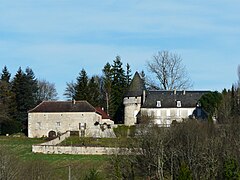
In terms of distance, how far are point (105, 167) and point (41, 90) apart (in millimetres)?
44762

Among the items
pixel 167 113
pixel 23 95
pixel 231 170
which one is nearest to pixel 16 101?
pixel 23 95

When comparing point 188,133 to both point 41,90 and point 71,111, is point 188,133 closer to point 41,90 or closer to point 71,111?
point 71,111

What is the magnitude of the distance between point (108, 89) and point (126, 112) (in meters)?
9.30

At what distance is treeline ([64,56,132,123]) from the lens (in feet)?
245

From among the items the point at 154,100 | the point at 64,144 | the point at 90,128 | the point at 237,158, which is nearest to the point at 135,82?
the point at 154,100

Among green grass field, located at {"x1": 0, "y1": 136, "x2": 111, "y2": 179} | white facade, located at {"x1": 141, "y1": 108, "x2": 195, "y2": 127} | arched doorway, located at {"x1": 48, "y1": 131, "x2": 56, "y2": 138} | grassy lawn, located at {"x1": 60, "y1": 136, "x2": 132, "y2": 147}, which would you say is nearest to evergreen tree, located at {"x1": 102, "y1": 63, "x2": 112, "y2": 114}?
white facade, located at {"x1": 141, "y1": 108, "x2": 195, "y2": 127}

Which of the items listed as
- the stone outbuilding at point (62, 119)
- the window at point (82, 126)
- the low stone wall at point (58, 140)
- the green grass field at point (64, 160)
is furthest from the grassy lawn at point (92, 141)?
the stone outbuilding at point (62, 119)

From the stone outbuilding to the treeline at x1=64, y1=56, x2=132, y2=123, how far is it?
19.0 ft

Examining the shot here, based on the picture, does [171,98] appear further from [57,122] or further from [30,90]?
[30,90]

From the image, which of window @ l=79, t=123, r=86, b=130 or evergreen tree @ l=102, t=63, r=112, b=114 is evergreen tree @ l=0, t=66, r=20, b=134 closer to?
window @ l=79, t=123, r=86, b=130

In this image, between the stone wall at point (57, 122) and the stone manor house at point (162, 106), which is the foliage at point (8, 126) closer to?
the stone wall at point (57, 122)

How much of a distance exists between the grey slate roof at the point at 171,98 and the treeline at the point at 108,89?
7.03 metres

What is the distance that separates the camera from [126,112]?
67.9m

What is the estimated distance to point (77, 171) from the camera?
46531mm
